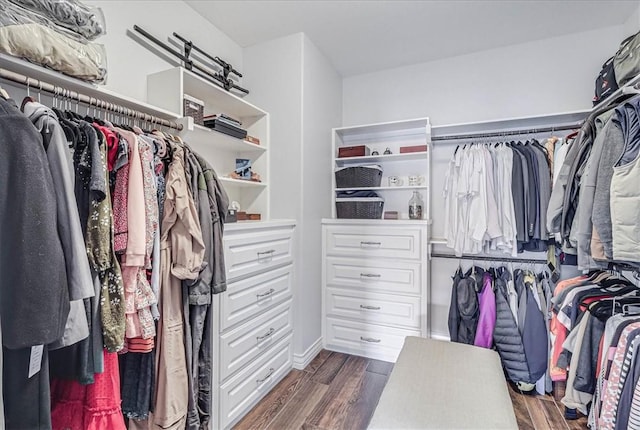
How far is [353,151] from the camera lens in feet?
8.89

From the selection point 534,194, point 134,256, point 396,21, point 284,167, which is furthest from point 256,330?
point 396,21

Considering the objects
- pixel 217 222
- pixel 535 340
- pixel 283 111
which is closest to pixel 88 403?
pixel 217 222

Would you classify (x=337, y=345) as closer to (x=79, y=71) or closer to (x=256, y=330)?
(x=256, y=330)

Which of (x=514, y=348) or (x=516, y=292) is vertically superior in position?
(x=516, y=292)

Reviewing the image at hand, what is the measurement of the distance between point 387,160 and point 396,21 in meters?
1.07

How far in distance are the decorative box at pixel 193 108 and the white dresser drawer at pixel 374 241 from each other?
4.36 ft

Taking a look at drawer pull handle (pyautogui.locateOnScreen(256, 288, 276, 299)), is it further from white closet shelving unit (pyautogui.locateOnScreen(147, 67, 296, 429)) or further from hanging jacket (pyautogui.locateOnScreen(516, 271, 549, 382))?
hanging jacket (pyautogui.locateOnScreen(516, 271, 549, 382))

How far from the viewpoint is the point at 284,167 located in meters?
2.34

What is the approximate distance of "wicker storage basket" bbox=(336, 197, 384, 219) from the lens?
258 cm

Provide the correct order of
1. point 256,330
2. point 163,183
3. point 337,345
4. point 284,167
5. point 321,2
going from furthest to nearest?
point 337,345 < point 284,167 < point 321,2 < point 256,330 < point 163,183

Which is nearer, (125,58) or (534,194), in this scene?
(125,58)

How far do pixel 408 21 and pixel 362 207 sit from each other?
140 cm

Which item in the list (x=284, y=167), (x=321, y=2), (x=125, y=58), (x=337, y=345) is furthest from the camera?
(x=337, y=345)

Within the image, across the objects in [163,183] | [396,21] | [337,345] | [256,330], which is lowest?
[337,345]
